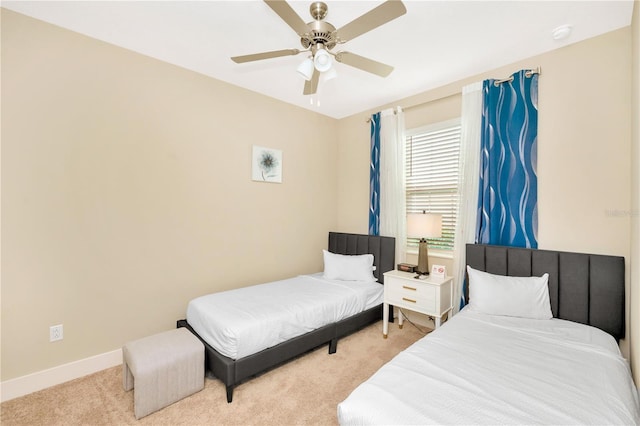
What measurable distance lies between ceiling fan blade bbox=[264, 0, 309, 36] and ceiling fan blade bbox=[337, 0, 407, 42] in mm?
223

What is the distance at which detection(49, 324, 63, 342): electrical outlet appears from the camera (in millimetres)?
2172

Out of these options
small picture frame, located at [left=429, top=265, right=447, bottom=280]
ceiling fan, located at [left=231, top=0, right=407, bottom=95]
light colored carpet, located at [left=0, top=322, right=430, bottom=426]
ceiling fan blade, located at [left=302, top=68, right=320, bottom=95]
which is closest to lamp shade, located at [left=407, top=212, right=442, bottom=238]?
small picture frame, located at [left=429, top=265, right=447, bottom=280]

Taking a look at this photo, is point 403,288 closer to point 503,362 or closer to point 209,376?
point 503,362

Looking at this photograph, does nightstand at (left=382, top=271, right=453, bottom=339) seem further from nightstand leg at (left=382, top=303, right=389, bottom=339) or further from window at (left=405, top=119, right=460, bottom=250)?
window at (left=405, top=119, right=460, bottom=250)

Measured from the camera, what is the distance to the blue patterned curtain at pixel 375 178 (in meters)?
3.64

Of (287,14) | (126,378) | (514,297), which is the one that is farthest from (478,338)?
(126,378)

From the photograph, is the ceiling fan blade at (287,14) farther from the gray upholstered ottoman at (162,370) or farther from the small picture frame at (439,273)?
the small picture frame at (439,273)

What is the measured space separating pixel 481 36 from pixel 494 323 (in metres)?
2.24

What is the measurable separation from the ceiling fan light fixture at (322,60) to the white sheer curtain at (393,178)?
6.27 ft

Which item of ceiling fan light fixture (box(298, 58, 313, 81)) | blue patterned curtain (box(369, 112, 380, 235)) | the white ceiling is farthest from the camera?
blue patterned curtain (box(369, 112, 380, 235))

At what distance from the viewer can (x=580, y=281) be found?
7.09 ft

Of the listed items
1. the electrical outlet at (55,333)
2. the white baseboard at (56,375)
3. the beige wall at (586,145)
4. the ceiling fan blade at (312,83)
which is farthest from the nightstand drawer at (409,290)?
the electrical outlet at (55,333)

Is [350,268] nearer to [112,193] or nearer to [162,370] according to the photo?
[162,370]

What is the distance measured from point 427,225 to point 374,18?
188cm
